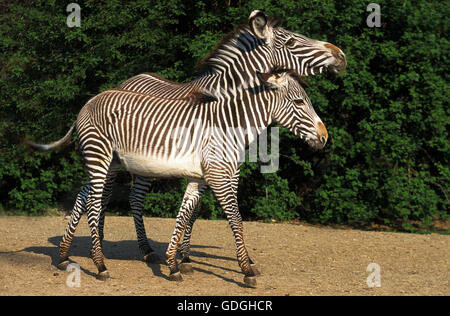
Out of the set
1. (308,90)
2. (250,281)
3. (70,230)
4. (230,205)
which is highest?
(308,90)

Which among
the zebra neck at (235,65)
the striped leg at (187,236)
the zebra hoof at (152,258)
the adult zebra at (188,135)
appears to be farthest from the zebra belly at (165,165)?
the zebra hoof at (152,258)

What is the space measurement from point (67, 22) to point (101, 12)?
2.48 ft

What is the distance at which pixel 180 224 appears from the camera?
6.52m

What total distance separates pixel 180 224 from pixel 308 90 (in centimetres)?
553

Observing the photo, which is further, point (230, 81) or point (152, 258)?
point (152, 258)

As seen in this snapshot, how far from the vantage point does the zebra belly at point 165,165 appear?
252 inches

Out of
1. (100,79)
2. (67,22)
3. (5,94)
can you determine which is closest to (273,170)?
(100,79)

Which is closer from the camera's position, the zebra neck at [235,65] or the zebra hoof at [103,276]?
the zebra hoof at [103,276]

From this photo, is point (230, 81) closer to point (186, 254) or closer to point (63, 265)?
point (186, 254)

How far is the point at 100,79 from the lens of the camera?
12.6m

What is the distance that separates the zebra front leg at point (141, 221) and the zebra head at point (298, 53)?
248 centimetres

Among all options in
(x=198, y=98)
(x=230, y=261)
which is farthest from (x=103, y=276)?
(x=198, y=98)

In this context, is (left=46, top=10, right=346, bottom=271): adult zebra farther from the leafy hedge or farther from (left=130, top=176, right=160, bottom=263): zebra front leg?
the leafy hedge

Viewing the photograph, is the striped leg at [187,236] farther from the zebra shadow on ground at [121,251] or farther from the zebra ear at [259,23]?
the zebra ear at [259,23]
